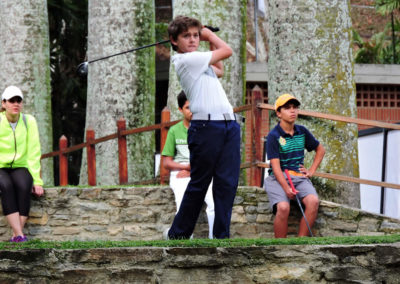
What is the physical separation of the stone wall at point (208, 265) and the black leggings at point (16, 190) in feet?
10.6

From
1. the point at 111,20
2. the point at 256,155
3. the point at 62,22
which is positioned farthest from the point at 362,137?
the point at 62,22

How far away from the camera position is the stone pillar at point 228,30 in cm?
1117

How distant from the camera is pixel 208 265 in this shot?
19.3 feet

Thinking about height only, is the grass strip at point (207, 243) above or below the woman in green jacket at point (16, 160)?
below

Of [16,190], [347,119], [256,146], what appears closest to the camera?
[347,119]

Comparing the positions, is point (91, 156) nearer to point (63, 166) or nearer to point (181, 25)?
point (63, 166)

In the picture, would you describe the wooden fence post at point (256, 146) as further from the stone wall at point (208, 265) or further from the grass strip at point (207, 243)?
the stone wall at point (208, 265)

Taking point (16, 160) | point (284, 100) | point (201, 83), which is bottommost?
point (16, 160)

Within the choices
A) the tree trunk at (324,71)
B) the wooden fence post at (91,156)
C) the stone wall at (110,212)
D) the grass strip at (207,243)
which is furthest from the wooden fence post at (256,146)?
the wooden fence post at (91,156)

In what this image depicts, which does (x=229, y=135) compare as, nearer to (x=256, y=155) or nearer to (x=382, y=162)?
(x=256, y=155)

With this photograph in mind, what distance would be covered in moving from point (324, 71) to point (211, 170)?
2.75 meters

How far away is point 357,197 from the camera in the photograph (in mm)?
9359

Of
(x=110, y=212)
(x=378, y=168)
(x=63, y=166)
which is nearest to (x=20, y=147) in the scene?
(x=110, y=212)

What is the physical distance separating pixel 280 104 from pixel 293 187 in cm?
75
